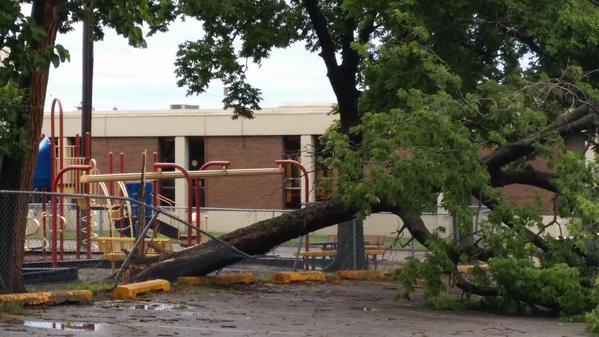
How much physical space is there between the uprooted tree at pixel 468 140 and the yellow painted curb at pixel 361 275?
2.85 metres

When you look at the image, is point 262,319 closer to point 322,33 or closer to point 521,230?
point 521,230

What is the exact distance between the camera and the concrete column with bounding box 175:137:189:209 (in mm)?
48562

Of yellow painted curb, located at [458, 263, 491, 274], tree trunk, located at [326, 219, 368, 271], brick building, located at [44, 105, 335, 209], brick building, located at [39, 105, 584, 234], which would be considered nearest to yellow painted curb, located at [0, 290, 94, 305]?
yellow painted curb, located at [458, 263, 491, 274]

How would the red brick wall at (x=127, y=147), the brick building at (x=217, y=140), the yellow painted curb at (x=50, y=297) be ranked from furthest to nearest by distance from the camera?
the red brick wall at (x=127, y=147)
the brick building at (x=217, y=140)
the yellow painted curb at (x=50, y=297)

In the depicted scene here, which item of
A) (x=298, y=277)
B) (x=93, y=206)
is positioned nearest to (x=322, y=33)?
(x=298, y=277)

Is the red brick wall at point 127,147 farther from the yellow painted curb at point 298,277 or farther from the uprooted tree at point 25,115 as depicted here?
the uprooted tree at point 25,115

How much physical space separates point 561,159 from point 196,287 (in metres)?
6.62

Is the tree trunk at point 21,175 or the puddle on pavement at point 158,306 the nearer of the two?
the tree trunk at point 21,175

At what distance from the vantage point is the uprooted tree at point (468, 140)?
52.0ft

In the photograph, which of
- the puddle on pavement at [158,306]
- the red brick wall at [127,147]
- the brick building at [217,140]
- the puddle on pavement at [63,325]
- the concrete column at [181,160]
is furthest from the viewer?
the red brick wall at [127,147]

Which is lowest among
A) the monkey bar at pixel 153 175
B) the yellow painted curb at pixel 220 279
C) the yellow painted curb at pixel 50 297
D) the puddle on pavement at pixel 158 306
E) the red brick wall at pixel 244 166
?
the puddle on pavement at pixel 158 306

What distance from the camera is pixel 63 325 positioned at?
43.9 ft

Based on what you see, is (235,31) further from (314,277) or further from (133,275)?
(133,275)

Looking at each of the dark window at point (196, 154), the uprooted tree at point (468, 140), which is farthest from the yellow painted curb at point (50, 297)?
the dark window at point (196, 154)
